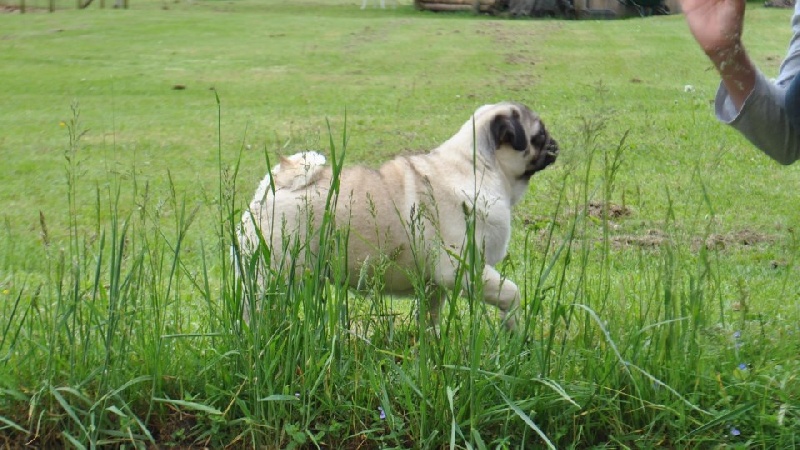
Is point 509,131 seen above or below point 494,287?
above

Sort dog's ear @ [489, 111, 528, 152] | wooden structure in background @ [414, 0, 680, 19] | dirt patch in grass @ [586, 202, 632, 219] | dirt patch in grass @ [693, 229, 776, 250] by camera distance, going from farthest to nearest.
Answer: wooden structure in background @ [414, 0, 680, 19] < dirt patch in grass @ [586, 202, 632, 219] < dirt patch in grass @ [693, 229, 776, 250] < dog's ear @ [489, 111, 528, 152]

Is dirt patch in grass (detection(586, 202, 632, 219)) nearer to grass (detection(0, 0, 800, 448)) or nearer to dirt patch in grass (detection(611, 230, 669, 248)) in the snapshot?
→ grass (detection(0, 0, 800, 448))

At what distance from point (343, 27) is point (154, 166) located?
43.5 ft

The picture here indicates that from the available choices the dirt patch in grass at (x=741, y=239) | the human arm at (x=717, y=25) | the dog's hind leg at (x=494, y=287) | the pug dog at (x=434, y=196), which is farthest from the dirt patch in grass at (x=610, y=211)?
the human arm at (x=717, y=25)

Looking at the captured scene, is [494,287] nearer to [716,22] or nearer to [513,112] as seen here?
[513,112]

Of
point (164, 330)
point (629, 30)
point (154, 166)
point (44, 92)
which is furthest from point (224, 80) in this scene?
point (164, 330)

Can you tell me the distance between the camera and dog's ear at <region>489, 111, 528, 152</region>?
5.72 m

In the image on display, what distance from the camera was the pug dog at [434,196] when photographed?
196 inches

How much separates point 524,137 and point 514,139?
86mm

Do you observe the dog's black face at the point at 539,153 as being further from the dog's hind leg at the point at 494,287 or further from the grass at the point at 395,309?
the dog's hind leg at the point at 494,287

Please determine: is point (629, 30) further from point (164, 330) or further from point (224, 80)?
point (164, 330)

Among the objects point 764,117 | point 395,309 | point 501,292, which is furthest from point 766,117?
point 395,309

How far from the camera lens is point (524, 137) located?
5809 mm

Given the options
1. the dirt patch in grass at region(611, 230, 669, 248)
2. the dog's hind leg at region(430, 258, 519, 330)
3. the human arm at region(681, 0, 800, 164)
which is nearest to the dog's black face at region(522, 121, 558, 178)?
the dog's hind leg at region(430, 258, 519, 330)
